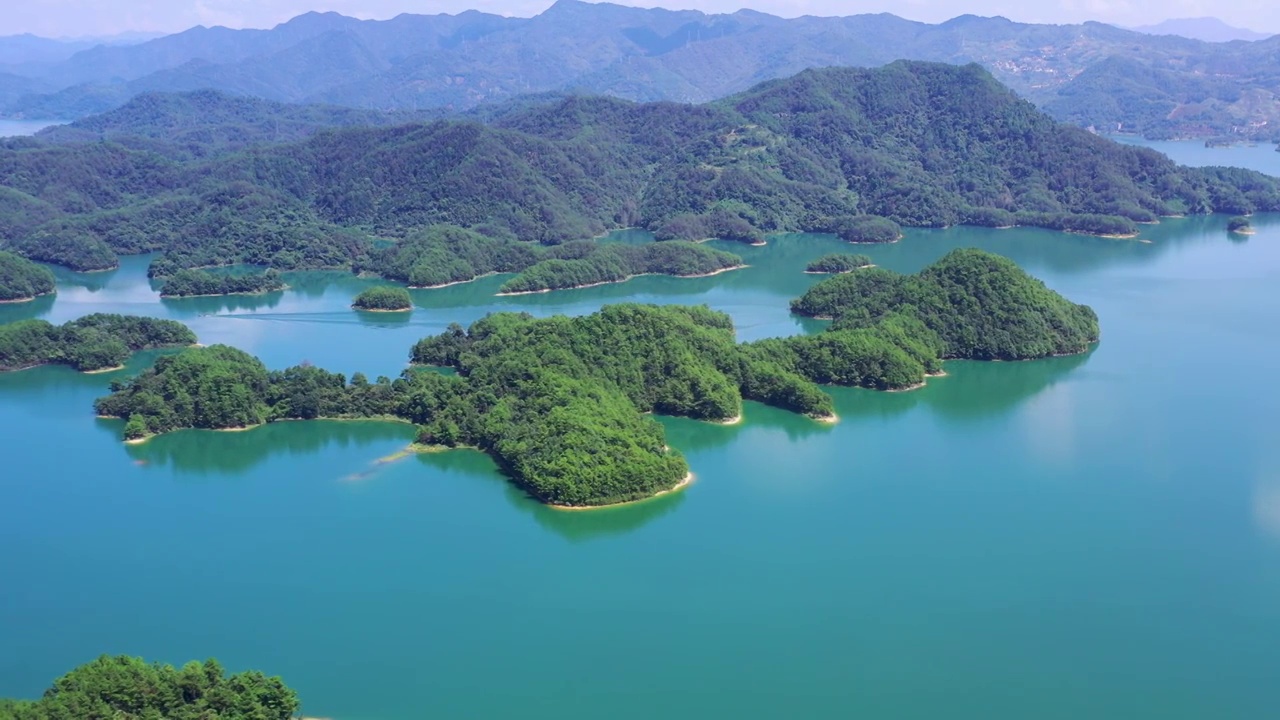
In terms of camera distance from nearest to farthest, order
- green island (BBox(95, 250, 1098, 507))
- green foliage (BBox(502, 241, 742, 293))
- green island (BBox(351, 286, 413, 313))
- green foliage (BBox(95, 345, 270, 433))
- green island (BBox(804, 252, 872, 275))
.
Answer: green island (BBox(95, 250, 1098, 507)), green foliage (BBox(95, 345, 270, 433)), green island (BBox(351, 286, 413, 313)), green foliage (BBox(502, 241, 742, 293)), green island (BBox(804, 252, 872, 275))

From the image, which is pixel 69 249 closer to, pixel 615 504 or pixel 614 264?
pixel 614 264

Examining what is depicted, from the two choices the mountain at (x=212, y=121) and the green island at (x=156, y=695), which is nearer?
the green island at (x=156, y=695)

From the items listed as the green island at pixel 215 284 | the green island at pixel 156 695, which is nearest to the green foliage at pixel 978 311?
the green island at pixel 156 695

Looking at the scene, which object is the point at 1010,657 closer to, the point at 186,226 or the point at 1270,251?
the point at 1270,251

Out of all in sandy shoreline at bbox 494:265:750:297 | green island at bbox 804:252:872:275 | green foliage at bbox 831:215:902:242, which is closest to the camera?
sandy shoreline at bbox 494:265:750:297

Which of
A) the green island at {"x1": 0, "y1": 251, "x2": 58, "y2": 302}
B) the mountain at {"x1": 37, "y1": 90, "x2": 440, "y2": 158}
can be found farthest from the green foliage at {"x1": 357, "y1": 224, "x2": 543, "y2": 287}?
Answer: the mountain at {"x1": 37, "y1": 90, "x2": 440, "y2": 158}

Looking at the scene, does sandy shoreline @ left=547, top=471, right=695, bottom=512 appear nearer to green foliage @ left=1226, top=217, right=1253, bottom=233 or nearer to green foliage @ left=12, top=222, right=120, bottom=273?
green foliage @ left=12, top=222, right=120, bottom=273

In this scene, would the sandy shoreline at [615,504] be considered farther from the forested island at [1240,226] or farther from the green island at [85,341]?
the forested island at [1240,226]

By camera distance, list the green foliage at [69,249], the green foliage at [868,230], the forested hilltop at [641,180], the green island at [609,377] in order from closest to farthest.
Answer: the green island at [609,377], the green foliage at [69,249], the green foliage at [868,230], the forested hilltop at [641,180]
